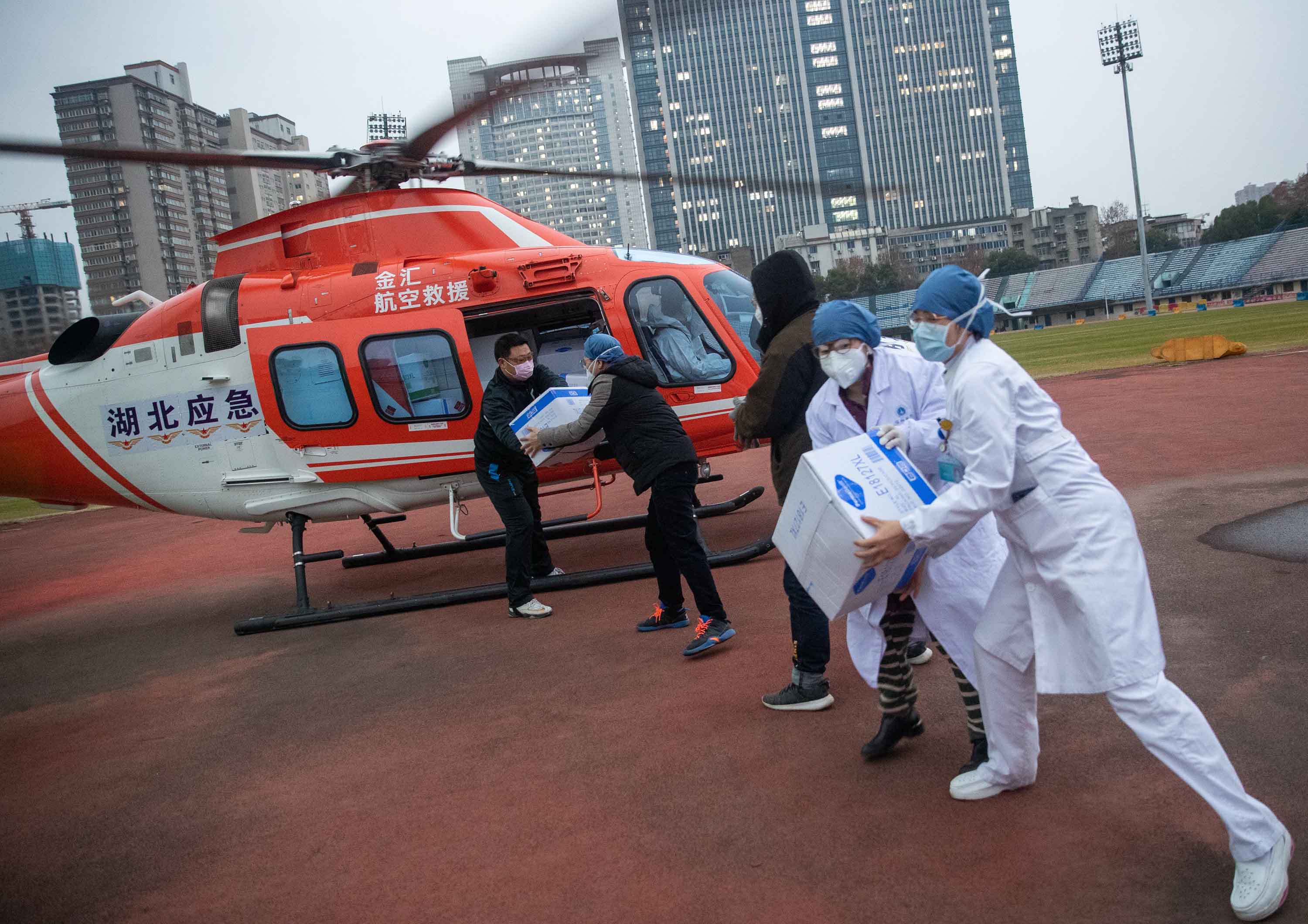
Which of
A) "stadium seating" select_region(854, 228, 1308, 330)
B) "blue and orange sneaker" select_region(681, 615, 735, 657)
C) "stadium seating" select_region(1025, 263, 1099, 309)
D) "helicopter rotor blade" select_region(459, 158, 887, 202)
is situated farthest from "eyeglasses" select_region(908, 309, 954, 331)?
"stadium seating" select_region(1025, 263, 1099, 309)

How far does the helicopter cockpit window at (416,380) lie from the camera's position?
7.63m

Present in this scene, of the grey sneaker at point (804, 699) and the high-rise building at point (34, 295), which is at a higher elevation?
the high-rise building at point (34, 295)

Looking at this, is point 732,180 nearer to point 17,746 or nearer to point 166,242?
point 17,746

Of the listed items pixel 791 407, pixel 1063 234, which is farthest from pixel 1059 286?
pixel 791 407

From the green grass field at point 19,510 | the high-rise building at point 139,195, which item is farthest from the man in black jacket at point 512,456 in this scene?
the high-rise building at point 139,195

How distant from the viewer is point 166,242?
1519 inches

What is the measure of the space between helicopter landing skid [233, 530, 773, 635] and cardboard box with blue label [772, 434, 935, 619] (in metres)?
3.96

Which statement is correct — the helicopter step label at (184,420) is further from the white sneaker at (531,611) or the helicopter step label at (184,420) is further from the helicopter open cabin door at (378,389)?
the white sneaker at (531,611)

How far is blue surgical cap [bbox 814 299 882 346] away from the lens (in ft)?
11.9

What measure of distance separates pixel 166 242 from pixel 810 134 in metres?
125

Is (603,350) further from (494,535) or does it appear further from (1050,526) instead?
(494,535)

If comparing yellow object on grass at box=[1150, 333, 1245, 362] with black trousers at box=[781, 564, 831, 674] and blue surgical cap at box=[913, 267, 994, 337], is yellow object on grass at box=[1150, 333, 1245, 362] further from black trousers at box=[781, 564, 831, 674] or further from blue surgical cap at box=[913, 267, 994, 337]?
blue surgical cap at box=[913, 267, 994, 337]

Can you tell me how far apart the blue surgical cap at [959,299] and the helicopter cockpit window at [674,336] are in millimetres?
4587

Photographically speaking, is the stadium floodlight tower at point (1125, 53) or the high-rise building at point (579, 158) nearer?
the stadium floodlight tower at point (1125, 53)
